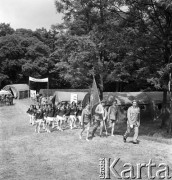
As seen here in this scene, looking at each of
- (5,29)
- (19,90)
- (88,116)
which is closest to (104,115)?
(88,116)

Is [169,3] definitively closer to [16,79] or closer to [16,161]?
[16,161]

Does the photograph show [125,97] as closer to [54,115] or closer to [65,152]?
[54,115]

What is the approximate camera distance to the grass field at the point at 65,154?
31.8 ft

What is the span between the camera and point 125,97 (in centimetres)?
2850

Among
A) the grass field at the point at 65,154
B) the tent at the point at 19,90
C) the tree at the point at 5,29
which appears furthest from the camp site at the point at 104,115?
the tree at the point at 5,29

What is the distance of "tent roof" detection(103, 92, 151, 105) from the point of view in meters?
27.6

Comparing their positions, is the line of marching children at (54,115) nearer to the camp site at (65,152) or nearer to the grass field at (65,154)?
the camp site at (65,152)

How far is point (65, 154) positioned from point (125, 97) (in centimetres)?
1714

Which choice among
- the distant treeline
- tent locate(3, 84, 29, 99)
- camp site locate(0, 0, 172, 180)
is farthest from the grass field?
tent locate(3, 84, 29, 99)

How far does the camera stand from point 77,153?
12.2 meters

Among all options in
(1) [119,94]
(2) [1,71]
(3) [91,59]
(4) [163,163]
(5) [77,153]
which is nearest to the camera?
(4) [163,163]

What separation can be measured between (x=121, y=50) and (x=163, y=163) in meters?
9.50

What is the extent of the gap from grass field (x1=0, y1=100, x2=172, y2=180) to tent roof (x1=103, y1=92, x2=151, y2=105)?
11127 mm

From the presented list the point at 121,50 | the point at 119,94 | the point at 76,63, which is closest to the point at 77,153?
the point at 121,50
